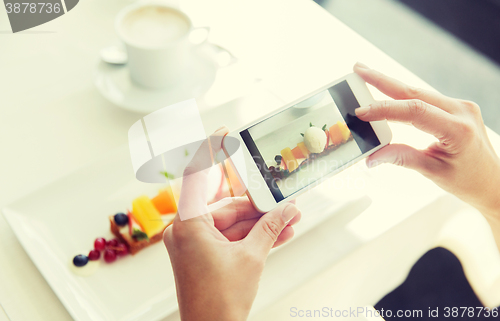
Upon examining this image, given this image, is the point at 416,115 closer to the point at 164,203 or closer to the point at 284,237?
the point at 284,237

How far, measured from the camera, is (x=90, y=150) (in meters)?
0.72

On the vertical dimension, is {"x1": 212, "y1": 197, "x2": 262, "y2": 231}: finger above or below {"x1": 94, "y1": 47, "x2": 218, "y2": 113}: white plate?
below

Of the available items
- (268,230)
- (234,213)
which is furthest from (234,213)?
(268,230)

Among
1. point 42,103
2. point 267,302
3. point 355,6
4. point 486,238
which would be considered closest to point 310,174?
point 267,302

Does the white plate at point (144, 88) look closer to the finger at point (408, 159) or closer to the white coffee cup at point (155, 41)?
the white coffee cup at point (155, 41)

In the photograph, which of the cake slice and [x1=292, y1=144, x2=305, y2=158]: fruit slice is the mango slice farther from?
the cake slice

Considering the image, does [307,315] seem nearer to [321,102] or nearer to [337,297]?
[337,297]

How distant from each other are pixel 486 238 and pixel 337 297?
327 millimetres

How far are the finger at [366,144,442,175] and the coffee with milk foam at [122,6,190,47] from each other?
45 centimetres

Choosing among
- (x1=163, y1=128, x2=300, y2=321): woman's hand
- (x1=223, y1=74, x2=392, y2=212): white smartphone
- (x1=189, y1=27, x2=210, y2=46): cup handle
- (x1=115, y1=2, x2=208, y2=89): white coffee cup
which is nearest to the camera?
(x1=163, y1=128, x2=300, y2=321): woman's hand

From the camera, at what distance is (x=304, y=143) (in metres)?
0.60

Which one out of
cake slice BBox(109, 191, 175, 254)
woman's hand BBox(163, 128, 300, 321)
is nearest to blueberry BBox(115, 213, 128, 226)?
cake slice BBox(109, 191, 175, 254)

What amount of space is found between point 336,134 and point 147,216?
0.34 meters

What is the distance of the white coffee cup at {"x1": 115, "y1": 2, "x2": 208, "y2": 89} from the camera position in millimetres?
705
